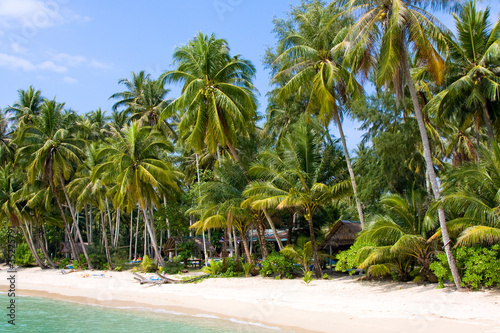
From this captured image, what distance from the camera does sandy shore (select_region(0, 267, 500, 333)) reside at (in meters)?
9.46

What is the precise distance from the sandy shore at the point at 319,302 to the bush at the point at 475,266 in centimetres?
37

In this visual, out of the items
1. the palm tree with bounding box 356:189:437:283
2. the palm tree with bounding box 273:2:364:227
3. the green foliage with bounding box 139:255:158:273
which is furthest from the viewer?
the green foliage with bounding box 139:255:158:273

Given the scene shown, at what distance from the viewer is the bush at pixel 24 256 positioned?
3110cm

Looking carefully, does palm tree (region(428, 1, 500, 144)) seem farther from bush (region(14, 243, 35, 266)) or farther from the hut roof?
bush (region(14, 243, 35, 266))

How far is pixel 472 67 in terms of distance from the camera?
46.2 feet

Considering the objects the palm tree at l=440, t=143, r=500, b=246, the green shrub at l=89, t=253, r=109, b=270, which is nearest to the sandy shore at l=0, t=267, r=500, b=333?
the palm tree at l=440, t=143, r=500, b=246

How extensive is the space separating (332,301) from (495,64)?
1012 cm

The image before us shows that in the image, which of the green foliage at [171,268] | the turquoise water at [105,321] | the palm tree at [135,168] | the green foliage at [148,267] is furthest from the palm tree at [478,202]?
the green foliage at [148,267]

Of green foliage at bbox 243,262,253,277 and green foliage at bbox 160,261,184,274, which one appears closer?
green foliage at bbox 243,262,253,277

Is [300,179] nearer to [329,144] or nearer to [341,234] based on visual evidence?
[329,144]

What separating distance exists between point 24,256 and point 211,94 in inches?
903

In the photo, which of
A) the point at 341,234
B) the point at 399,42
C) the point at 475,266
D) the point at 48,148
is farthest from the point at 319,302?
the point at 48,148

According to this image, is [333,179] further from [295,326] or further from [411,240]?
[295,326]

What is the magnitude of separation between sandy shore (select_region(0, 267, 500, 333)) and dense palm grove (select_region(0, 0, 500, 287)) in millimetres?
964
